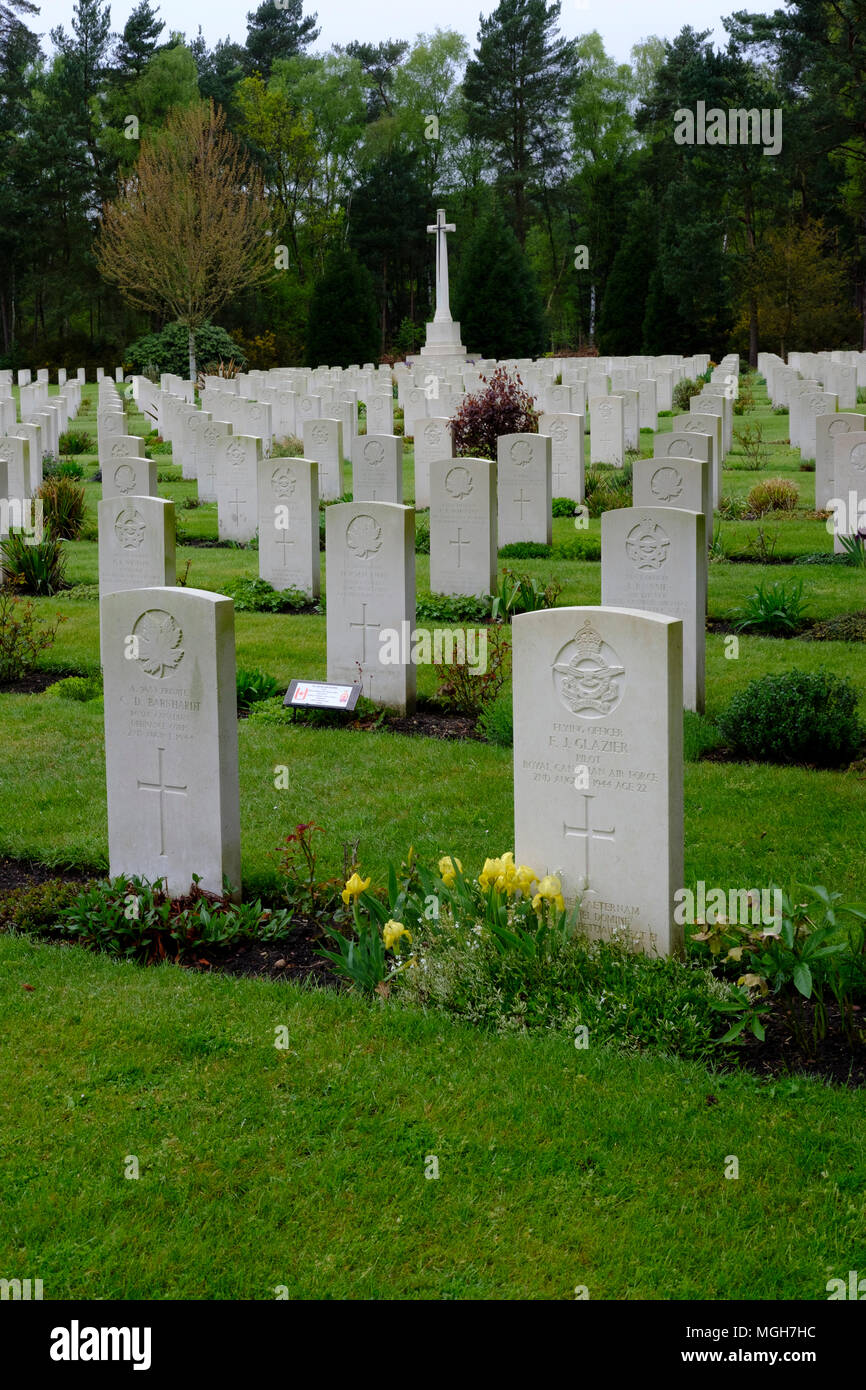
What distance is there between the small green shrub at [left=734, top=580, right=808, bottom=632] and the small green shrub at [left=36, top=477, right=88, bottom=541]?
7.78 meters

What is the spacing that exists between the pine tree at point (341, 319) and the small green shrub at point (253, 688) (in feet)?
115

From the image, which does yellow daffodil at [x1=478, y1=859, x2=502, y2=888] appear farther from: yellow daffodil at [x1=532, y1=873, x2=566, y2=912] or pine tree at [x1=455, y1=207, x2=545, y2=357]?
pine tree at [x1=455, y1=207, x2=545, y2=357]

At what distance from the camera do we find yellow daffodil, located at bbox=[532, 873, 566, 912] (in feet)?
17.0

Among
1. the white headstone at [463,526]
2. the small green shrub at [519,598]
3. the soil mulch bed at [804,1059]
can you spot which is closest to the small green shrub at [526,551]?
the white headstone at [463,526]

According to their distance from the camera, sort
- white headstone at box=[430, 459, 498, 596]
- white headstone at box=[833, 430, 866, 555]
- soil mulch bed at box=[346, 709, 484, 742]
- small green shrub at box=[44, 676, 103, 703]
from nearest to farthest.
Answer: soil mulch bed at box=[346, 709, 484, 742] < small green shrub at box=[44, 676, 103, 703] < white headstone at box=[430, 459, 498, 596] < white headstone at box=[833, 430, 866, 555]

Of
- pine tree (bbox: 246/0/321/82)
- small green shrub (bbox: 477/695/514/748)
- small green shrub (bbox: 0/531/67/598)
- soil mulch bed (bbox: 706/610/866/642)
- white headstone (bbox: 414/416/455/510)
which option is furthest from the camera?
pine tree (bbox: 246/0/321/82)

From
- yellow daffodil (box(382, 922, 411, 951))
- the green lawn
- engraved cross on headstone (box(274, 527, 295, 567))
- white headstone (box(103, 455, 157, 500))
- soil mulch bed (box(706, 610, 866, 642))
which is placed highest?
white headstone (box(103, 455, 157, 500))

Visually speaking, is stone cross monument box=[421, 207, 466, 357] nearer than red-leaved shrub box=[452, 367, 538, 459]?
No

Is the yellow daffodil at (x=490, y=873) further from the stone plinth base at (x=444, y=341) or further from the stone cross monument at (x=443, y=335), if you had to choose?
the stone plinth base at (x=444, y=341)

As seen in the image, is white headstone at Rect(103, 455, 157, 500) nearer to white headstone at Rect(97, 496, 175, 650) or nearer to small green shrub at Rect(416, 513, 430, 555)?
white headstone at Rect(97, 496, 175, 650)

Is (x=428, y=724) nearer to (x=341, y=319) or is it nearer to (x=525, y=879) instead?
(x=525, y=879)

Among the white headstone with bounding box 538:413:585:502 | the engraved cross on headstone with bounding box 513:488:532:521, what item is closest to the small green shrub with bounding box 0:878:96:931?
the engraved cross on headstone with bounding box 513:488:532:521

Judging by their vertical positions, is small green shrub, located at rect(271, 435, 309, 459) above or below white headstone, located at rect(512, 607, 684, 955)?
above

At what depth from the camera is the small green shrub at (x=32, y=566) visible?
12523mm
